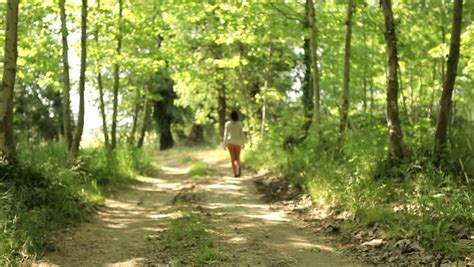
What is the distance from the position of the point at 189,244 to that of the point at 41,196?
2675 mm

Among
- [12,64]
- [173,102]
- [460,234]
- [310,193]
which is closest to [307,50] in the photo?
[310,193]

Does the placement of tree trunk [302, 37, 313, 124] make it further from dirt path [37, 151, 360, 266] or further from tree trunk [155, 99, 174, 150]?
tree trunk [155, 99, 174, 150]

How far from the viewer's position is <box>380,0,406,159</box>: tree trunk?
802 cm

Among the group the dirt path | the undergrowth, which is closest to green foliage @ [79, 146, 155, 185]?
the dirt path

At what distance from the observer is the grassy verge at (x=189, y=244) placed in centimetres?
563

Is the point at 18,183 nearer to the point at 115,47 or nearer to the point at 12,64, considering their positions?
the point at 12,64

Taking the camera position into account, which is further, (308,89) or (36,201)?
(308,89)

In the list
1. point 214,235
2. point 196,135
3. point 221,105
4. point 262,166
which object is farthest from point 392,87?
point 196,135

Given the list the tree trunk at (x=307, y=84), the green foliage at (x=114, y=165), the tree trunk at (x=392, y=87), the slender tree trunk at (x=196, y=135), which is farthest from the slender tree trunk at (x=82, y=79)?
the slender tree trunk at (x=196, y=135)

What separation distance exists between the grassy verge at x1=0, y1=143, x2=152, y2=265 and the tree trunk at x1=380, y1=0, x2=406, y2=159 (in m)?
5.50

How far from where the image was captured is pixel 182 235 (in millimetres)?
6777

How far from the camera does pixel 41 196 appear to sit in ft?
24.3

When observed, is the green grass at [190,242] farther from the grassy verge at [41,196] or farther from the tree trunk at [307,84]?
the tree trunk at [307,84]

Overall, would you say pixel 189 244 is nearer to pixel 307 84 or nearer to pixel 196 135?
pixel 307 84
